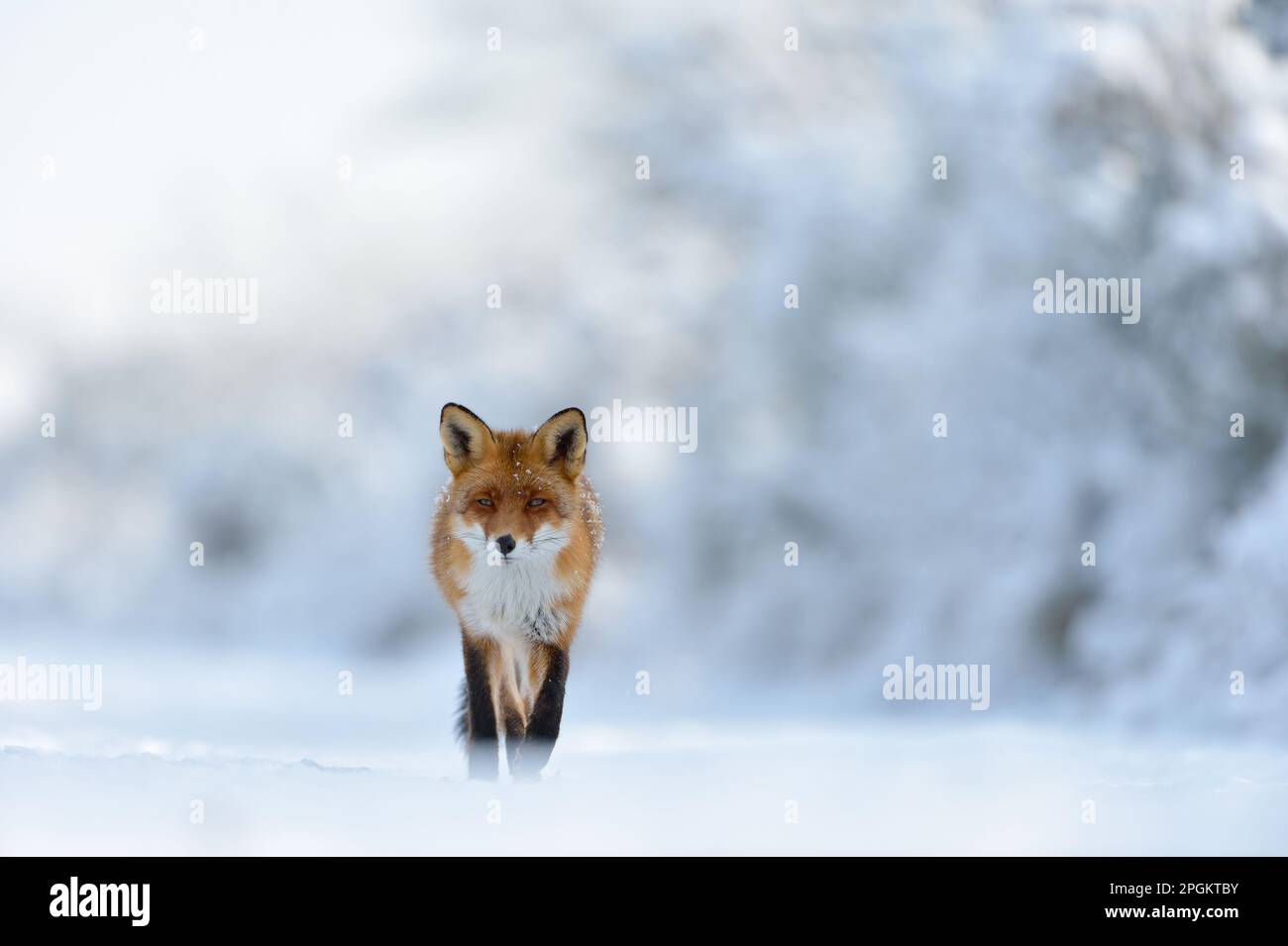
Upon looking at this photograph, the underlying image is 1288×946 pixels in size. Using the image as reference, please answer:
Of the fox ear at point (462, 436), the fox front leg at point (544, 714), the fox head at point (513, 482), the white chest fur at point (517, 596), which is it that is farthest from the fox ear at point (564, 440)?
the fox front leg at point (544, 714)

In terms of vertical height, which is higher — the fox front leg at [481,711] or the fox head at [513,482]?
the fox head at [513,482]

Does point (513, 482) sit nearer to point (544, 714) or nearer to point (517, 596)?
point (517, 596)

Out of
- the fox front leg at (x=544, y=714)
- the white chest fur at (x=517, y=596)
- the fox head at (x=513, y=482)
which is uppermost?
the fox head at (x=513, y=482)

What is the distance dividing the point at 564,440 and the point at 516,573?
1.97 ft

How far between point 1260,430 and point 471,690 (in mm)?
6482

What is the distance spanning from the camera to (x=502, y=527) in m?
5.16

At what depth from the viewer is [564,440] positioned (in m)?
5.30

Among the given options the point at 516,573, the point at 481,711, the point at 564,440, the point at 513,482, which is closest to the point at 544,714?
the point at 481,711

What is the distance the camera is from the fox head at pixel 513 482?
518 cm

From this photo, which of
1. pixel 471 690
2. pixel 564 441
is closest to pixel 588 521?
pixel 564 441

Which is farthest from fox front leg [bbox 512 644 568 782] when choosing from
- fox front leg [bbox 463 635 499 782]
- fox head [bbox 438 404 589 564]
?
fox head [bbox 438 404 589 564]

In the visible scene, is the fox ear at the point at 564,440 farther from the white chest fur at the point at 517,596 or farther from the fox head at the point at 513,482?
the white chest fur at the point at 517,596

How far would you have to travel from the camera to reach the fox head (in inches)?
204

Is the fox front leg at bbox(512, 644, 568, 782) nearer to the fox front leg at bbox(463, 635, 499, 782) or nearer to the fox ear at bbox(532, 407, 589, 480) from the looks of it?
the fox front leg at bbox(463, 635, 499, 782)
